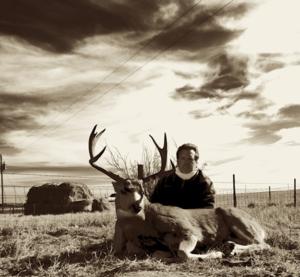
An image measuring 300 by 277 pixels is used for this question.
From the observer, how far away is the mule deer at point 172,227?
7344mm

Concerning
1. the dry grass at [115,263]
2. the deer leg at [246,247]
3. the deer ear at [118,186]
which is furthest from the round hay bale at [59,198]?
the deer leg at [246,247]

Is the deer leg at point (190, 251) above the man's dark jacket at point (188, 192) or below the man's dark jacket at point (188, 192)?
below

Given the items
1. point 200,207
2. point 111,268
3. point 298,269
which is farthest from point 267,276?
point 200,207

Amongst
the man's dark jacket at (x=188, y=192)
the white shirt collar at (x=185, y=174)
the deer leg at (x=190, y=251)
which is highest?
the white shirt collar at (x=185, y=174)

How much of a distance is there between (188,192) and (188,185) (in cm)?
13

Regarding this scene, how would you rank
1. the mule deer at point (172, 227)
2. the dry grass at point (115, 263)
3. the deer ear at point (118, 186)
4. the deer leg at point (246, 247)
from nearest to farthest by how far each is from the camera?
the dry grass at point (115, 263)
the deer leg at point (246, 247)
the mule deer at point (172, 227)
the deer ear at point (118, 186)

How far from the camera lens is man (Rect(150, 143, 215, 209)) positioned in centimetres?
848

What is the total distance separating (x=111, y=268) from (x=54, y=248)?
2.47m

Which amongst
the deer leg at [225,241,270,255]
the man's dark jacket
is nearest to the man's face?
the man's dark jacket

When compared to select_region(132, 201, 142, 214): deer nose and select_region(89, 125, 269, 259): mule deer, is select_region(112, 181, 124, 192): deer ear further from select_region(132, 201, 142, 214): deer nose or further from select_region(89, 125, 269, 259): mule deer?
select_region(132, 201, 142, 214): deer nose

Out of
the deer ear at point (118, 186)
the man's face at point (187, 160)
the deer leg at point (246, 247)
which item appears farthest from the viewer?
the man's face at point (187, 160)

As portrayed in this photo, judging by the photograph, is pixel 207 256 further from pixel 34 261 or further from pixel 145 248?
pixel 34 261

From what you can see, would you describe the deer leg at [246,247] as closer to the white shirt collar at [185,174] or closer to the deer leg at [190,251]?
the deer leg at [190,251]

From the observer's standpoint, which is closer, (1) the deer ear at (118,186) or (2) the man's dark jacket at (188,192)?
(1) the deer ear at (118,186)
